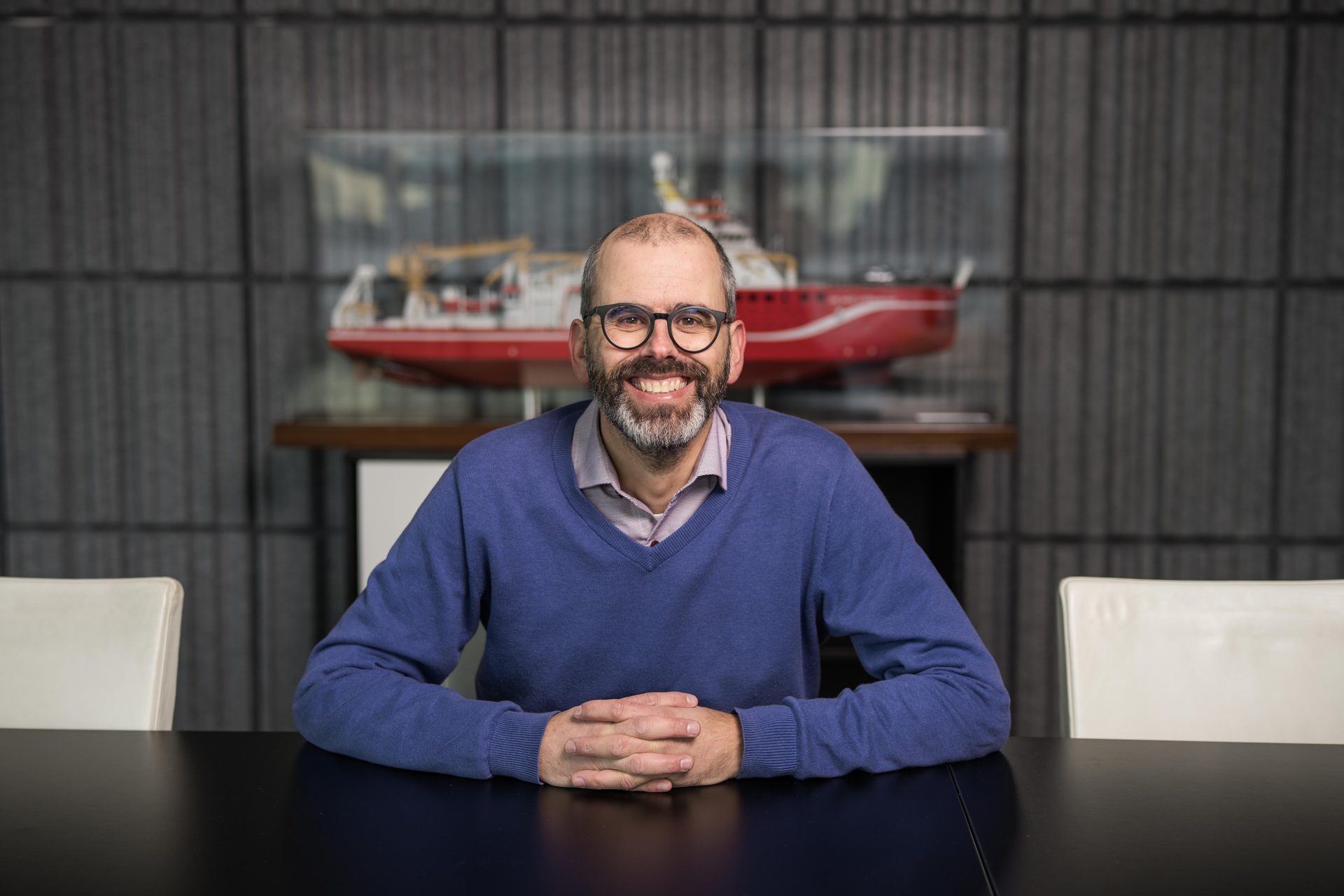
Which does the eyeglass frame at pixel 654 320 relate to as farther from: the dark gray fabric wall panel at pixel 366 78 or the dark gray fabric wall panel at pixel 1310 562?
the dark gray fabric wall panel at pixel 1310 562

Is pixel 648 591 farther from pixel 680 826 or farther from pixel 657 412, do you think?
pixel 680 826

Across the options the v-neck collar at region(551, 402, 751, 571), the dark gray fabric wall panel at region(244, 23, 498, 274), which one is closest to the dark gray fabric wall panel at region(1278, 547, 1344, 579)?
the v-neck collar at region(551, 402, 751, 571)

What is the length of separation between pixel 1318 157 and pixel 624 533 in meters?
2.94

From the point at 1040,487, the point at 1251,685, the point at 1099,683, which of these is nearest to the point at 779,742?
the point at 1099,683

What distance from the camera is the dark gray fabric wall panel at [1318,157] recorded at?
3.37m

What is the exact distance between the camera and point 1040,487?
353 cm

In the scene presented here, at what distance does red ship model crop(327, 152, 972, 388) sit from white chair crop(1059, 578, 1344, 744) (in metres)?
1.69

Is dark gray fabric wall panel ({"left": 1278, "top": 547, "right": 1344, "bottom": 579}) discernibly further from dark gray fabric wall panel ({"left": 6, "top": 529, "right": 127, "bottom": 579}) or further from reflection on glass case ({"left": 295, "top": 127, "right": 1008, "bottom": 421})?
dark gray fabric wall panel ({"left": 6, "top": 529, "right": 127, "bottom": 579})

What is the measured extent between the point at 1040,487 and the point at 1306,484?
81 centimetres

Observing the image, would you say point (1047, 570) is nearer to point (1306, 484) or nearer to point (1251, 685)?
point (1306, 484)

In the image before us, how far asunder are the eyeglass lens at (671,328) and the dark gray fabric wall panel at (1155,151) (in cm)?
222

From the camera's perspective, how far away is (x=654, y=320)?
1.53m

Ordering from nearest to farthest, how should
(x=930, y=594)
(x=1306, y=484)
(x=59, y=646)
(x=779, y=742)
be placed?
1. (x=779, y=742)
2. (x=930, y=594)
3. (x=59, y=646)
4. (x=1306, y=484)

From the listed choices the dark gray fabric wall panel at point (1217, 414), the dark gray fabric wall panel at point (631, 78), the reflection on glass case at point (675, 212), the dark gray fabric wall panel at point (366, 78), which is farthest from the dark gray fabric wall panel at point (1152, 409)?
the dark gray fabric wall panel at point (366, 78)
